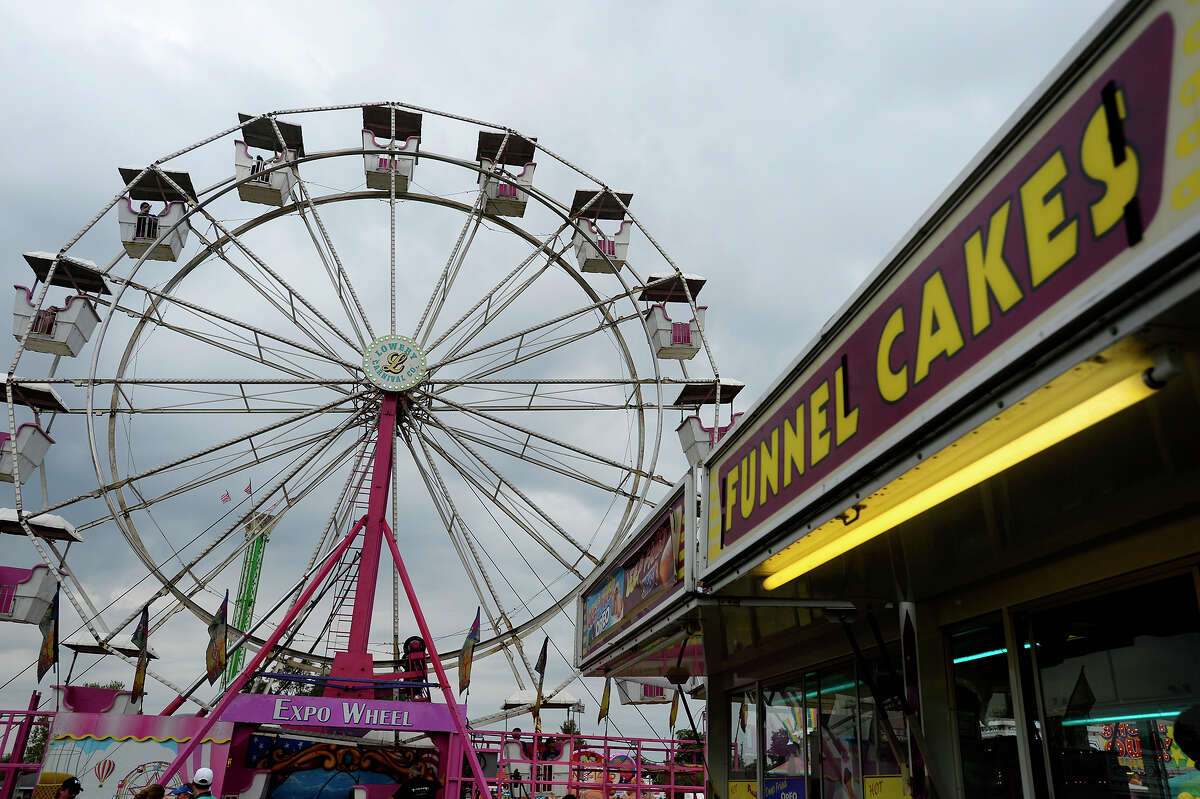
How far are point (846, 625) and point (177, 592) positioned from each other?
15.8 m

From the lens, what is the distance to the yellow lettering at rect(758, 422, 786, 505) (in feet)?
15.9

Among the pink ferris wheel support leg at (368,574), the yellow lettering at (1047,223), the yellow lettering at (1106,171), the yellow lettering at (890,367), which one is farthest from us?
the pink ferris wheel support leg at (368,574)

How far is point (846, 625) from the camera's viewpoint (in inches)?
244

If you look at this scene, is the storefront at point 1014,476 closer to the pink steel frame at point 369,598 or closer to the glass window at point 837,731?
the glass window at point 837,731

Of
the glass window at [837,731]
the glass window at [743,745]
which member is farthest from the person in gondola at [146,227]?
the glass window at [837,731]

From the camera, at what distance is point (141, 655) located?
53.2ft

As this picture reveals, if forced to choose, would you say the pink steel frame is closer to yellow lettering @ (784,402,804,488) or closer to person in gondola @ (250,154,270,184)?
person in gondola @ (250,154,270,184)

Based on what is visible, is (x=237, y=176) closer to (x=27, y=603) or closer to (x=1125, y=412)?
(x=27, y=603)

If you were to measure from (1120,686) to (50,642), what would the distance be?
1643cm

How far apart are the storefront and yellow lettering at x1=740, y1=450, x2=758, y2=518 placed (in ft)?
0.10

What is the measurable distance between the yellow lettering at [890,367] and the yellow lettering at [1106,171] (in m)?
1.07

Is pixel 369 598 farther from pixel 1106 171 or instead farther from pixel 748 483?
pixel 1106 171

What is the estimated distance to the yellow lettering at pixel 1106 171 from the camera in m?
2.47

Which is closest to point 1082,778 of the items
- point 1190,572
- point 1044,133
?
point 1190,572
